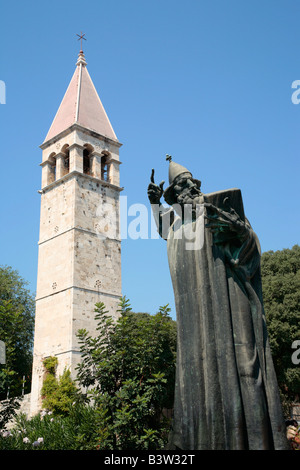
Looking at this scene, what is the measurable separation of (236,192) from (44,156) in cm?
3269

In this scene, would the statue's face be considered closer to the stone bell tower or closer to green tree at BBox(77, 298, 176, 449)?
green tree at BBox(77, 298, 176, 449)

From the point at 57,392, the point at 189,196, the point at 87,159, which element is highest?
the point at 87,159

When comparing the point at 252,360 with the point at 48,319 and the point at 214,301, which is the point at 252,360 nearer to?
the point at 214,301

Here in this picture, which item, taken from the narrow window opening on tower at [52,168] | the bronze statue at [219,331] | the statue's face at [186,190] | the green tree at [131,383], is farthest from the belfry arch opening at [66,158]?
the bronze statue at [219,331]

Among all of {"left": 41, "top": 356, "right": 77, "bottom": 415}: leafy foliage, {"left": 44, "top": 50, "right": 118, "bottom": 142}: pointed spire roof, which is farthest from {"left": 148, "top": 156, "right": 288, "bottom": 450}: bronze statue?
{"left": 44, "top": 50, "right": 118, "bottom": 142}: pointed spire roof

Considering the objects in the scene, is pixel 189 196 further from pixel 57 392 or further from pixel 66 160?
pixel 66 160

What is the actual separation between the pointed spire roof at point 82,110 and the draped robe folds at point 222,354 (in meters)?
30.5

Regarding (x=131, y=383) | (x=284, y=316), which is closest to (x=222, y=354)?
(x=131, y=383)

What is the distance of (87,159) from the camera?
35906 mm

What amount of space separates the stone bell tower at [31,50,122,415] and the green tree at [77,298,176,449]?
1707 cm

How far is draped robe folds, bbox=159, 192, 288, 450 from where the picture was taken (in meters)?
4.45

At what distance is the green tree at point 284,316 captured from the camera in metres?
22.8

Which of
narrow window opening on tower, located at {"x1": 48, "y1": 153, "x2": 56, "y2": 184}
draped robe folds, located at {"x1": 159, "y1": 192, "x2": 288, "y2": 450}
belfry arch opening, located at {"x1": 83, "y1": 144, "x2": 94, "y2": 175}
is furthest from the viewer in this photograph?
narrow window opening on tower, located at {"x1": 48, "y1": 153, "x2": 56, "y2": 184}

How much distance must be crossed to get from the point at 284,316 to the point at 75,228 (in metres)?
14.6
